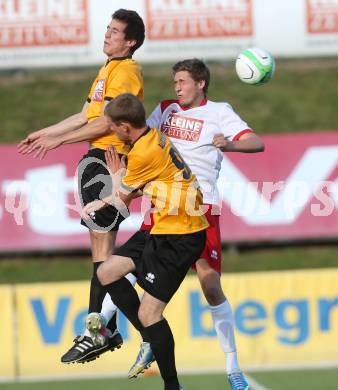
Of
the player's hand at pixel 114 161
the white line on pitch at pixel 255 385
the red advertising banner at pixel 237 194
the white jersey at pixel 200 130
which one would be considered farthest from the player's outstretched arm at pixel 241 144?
the red advertising banner at pixel 237 194

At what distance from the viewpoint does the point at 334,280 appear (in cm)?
1316

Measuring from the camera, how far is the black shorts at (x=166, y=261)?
333 inches

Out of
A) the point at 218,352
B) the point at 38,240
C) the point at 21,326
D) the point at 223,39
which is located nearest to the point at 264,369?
the point at 218,352

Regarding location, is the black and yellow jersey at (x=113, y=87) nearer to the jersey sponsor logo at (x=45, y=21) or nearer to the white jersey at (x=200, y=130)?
the white jersey at (x=200, y=130)

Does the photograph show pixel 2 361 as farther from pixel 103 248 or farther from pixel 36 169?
pixel 103 248

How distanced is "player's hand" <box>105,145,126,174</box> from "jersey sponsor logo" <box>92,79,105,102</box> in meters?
0.43

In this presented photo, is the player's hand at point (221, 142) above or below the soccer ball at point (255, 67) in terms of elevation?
below

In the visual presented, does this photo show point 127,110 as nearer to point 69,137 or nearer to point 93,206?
point 69,137

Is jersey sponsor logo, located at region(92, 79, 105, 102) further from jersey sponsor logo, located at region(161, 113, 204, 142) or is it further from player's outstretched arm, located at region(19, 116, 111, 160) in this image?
jersey sponsor logo, located at region(161, 113, 204, 142)

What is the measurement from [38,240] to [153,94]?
17.8ft

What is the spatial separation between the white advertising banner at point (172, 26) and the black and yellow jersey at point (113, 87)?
1013cm

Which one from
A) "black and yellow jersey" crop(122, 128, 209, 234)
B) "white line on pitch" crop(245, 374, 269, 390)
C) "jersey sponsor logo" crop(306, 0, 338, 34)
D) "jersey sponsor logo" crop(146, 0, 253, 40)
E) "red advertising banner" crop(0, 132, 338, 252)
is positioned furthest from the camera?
"jersey sponsor logo" crop(306, 0, 338, 34)

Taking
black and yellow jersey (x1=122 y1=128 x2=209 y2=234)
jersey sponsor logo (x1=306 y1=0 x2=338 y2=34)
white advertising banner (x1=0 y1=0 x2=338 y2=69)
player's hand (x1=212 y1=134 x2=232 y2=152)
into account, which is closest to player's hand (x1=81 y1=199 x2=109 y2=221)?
black and yellow jersey (x1=122 y1=128 x2=209 y2=234)

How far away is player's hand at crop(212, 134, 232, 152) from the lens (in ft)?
27.5
